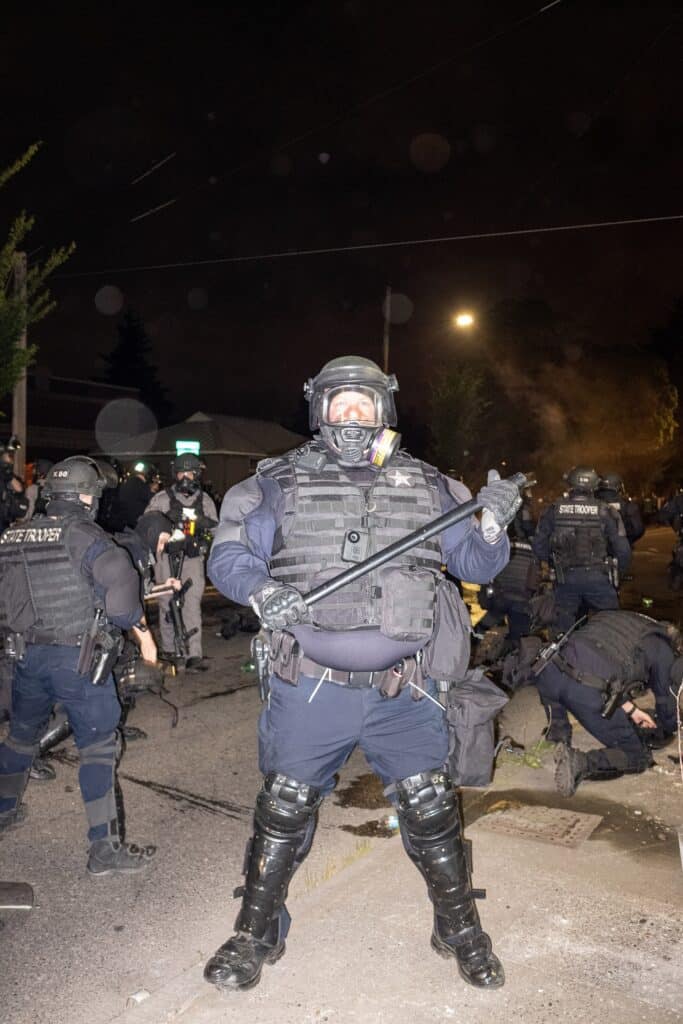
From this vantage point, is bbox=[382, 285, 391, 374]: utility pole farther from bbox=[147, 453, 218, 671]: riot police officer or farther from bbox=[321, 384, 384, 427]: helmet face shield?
bbox=[321, 384, 384, 427]: helmet face shield

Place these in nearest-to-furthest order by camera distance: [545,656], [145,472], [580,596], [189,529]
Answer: [545,656], [580,596], [189,529], [145,472]

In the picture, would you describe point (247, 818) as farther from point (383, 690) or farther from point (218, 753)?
point (383, 690)

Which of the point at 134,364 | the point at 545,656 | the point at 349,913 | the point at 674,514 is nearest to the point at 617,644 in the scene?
the point at 545,656

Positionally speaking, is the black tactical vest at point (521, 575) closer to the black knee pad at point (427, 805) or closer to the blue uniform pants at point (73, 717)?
the blue uniform pants at point (73, 717)

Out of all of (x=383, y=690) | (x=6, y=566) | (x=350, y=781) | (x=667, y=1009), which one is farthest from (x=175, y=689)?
(x=667, y=1009)

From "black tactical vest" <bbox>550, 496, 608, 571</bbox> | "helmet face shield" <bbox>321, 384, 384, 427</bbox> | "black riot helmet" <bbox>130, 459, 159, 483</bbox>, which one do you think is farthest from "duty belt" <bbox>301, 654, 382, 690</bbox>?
"black riot helmet" <bbox>130, 459, 159, 483</bbox>

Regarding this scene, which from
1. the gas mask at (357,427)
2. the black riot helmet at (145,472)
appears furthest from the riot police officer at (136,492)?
the gas mask at (357,427)

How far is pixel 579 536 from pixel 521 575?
0.73m

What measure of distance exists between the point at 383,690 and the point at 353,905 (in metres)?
1.09

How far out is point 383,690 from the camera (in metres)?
3.05

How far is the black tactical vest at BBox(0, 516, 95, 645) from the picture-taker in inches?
158

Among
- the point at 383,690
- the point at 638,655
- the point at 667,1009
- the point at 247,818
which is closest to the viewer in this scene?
the point at 667,1009

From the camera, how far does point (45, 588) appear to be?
4043 millimetres

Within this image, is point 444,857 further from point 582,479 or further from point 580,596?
point 582,479
